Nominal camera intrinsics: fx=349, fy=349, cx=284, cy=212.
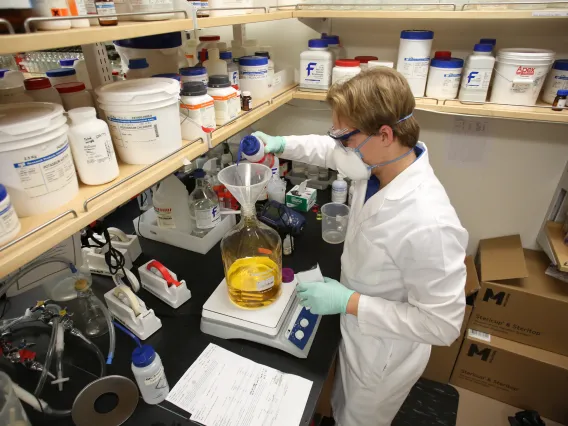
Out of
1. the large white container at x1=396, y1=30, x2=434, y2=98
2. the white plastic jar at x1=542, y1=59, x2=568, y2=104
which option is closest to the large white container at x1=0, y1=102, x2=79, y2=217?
the large white container at x1=396, y1=30, x2=434, y2=98

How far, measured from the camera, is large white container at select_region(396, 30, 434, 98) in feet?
4.72

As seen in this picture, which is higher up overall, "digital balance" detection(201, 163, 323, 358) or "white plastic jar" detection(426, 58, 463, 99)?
"white plastic jar" detection(426, 58, 463, 99)

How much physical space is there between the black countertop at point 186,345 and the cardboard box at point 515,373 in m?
1.00

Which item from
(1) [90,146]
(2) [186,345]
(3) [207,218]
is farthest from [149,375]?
(3) [207,218]

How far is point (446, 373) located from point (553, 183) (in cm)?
116

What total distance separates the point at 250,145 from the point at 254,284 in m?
0.51

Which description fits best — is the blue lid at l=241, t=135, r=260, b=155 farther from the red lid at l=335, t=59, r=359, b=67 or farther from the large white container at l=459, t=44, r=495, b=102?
the large white container at l=459, t=44, r=495, b=102

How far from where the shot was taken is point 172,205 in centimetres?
148

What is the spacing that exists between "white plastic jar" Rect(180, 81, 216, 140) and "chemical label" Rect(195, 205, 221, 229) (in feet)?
1.75

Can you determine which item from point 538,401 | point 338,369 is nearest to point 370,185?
point 338,369

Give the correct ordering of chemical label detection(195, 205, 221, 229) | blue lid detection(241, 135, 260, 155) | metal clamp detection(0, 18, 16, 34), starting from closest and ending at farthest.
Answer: metal clamp detection(0, 18, 16, 34) → blue lid detection(241, 135, 260, 155) → chemical label detection(195, 205, 221, 229)

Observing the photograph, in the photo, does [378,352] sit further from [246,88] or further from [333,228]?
[246,88]

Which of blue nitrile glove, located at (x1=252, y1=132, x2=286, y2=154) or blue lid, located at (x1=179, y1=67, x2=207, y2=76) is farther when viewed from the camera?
blue nitrile glove, located at (x1=252, y1=132, x2=286, y2=154)

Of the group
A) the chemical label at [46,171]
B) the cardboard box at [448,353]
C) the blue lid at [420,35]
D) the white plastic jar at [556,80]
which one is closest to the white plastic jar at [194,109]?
the chemical label at [46,171]
